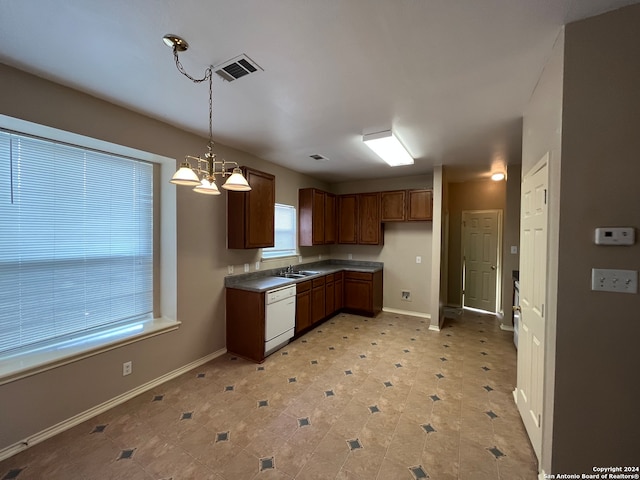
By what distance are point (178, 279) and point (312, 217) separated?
2.51 metres

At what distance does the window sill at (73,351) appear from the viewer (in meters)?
1.87

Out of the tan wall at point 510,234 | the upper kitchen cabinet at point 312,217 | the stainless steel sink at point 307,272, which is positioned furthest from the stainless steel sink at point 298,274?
the tan wall at point 510,234

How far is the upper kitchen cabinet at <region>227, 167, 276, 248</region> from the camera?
3273 mm

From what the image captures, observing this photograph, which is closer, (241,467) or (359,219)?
(241,467)

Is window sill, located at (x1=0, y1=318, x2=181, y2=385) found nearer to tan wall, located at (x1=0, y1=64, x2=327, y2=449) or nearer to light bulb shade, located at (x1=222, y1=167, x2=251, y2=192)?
tan wall, located at (x1=0, y1=64, x2=327, y2=449)

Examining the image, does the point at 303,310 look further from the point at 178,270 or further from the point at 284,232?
the point at 178,270

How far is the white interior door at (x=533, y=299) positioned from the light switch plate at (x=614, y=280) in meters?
0.27

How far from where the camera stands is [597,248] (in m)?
1.33

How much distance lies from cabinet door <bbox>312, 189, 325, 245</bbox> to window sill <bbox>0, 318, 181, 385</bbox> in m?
2.75

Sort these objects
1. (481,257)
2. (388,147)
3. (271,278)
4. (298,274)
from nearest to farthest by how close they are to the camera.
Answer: (388,147), (271,278), (298,274), (481,257)

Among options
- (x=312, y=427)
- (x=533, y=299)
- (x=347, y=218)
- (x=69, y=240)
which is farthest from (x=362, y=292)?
(x=69, y=240)

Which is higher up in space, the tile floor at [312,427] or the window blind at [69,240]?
the window blind at [69,240]

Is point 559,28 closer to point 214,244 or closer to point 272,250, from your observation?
point 214,244

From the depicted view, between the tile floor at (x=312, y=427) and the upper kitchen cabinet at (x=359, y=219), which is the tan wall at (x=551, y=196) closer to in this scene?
the tile floor at (x=312, y=427)
